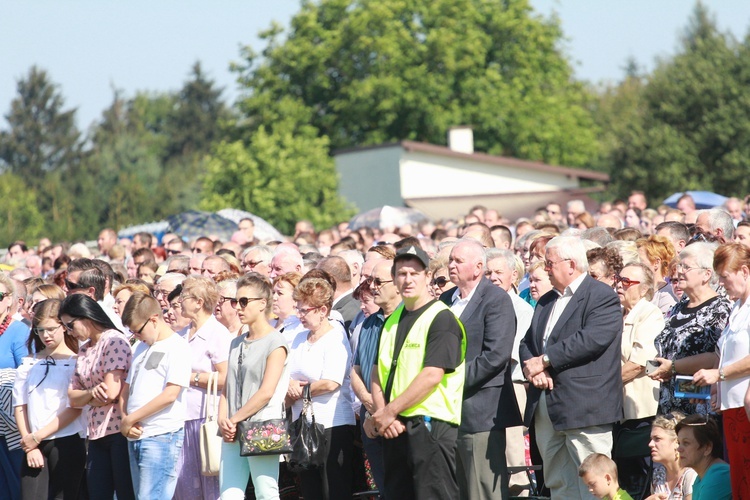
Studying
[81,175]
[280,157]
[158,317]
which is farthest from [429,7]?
[158,317]

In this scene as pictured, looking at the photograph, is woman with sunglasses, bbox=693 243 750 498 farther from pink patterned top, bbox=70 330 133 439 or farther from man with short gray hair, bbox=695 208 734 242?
pink patterned top, bbox=70 330 133 439

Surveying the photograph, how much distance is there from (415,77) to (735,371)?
4917 cm

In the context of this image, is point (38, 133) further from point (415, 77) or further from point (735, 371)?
point (735, 371)

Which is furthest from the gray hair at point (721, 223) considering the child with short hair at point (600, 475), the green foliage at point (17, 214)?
the green foliage at point (17, 214)

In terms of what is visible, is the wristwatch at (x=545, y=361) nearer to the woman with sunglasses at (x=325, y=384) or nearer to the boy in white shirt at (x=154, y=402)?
the woman with sunglasses at (x=325, y=384)

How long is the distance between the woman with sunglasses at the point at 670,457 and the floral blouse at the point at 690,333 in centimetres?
25

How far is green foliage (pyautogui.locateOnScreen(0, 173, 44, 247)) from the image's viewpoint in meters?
42.1

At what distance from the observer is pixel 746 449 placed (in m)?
6.89

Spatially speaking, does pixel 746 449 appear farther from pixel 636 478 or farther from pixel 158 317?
pixel 158 317

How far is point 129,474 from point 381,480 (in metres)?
1.84

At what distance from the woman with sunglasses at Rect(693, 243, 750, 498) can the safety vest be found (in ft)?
4.65

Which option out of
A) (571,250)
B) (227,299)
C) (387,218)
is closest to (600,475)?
(571,250)

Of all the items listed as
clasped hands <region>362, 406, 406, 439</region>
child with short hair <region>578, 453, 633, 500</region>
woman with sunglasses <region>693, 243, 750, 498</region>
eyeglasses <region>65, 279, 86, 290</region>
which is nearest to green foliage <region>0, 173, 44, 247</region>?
eyeglasses <region>65, 279, 86, 290</region>

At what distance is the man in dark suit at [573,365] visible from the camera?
7738 mm
